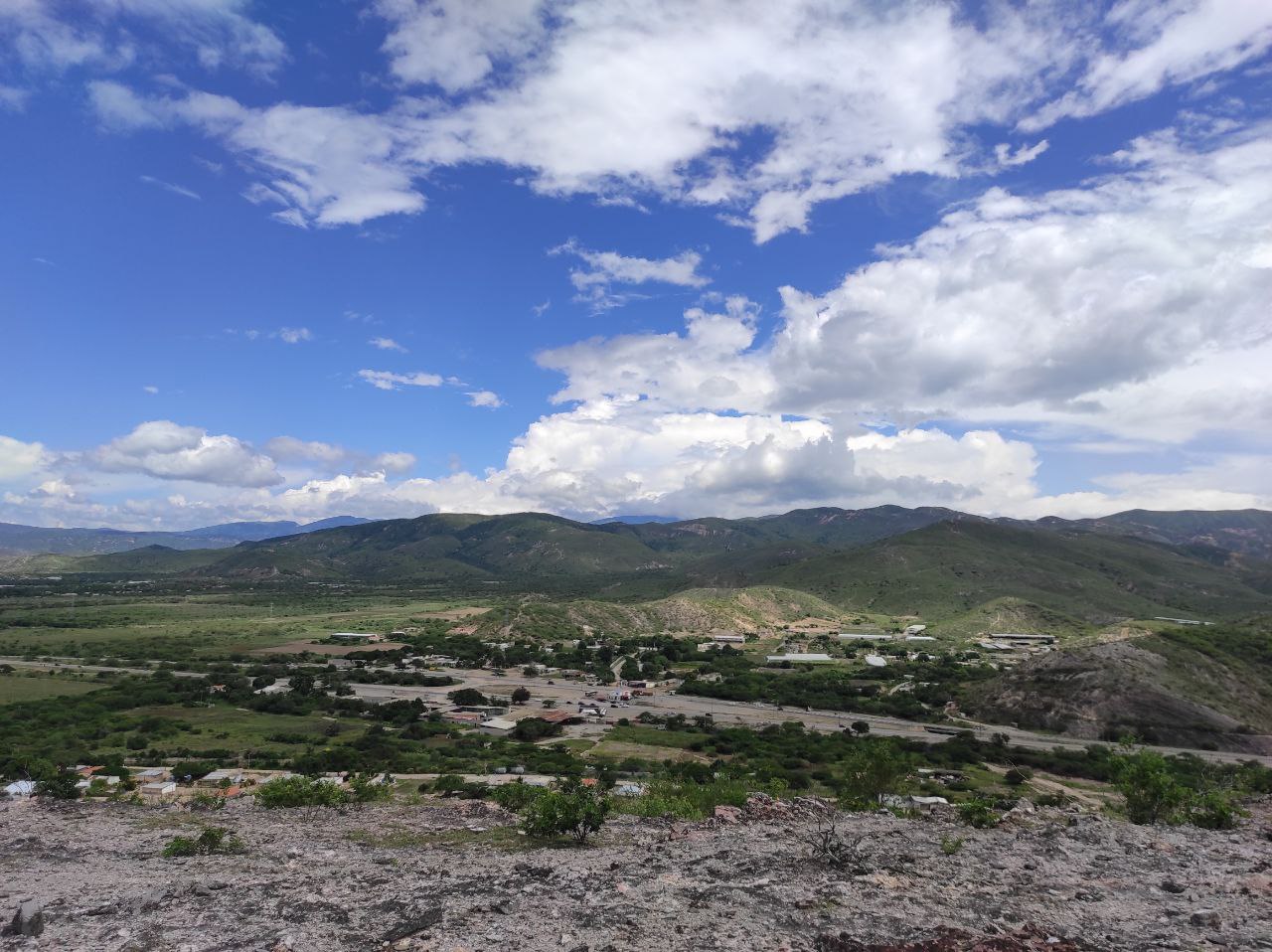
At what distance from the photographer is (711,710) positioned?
82000mm

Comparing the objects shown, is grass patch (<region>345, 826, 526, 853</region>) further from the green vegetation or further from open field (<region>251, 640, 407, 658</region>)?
open field (<region>251, 640, 407, 658</region>)

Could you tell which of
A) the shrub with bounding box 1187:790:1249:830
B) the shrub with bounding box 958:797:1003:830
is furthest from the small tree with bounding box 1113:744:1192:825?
the shrub with bounding box 958:797:1003:830

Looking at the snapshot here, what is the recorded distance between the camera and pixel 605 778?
40.7 metres

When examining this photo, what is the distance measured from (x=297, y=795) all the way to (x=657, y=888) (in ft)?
68.7

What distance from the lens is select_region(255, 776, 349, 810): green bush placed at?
28797mm

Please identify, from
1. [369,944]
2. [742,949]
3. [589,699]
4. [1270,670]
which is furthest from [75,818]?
[1270,670]

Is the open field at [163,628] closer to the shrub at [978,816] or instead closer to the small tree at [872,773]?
the small tree at [872,773]

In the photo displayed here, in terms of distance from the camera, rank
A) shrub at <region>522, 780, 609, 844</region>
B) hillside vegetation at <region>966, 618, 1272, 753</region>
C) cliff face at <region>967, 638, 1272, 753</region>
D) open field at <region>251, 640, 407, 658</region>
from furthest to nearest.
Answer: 1. open field at <region>251, 640, 407, 658</region>
2. hillside vegetation at <region>966, 618, 1272, 753</region>
3. cliff face at <region>967, 638, 1272, 753</region>
4. shrub at <region>522, 780, 609, 844</region>

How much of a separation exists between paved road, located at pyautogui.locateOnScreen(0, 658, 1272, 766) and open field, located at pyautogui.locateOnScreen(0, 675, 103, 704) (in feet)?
32.2

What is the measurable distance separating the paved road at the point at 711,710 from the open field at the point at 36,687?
9.83 m

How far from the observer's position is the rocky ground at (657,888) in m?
12.9

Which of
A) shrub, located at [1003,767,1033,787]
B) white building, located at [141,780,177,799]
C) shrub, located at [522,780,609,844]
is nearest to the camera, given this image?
shrub, located at [522,780,609,844]

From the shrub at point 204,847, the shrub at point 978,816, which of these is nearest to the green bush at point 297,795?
the shrub at point 204,847

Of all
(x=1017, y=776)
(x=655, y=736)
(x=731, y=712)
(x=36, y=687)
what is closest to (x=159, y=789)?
(x=655, y=736)
